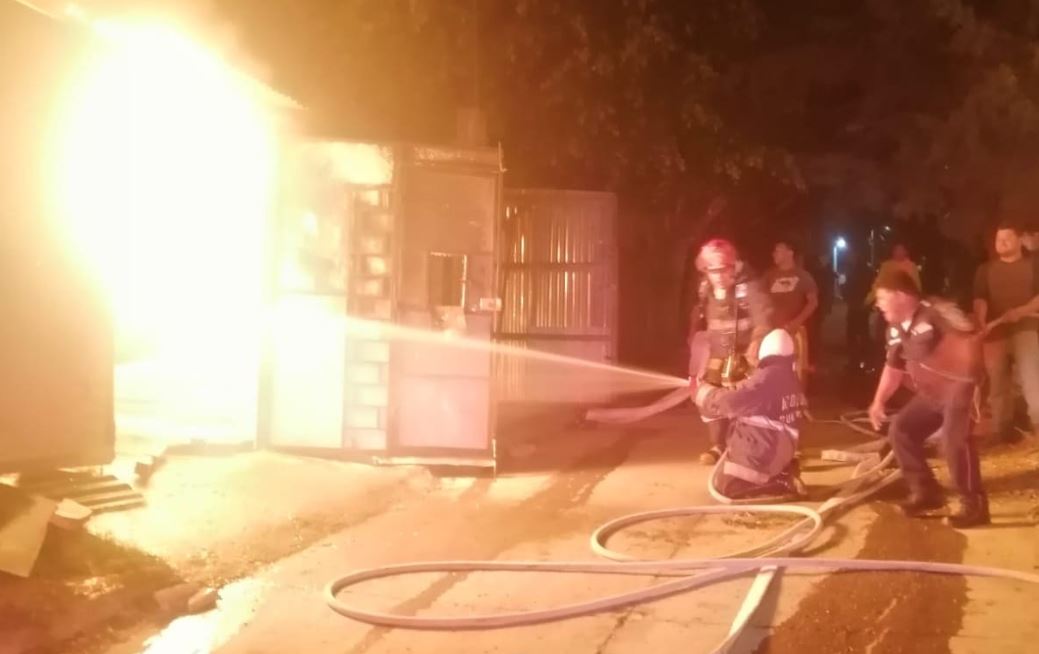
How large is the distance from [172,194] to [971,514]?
24.3 ft

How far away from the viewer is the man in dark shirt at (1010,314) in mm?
8445

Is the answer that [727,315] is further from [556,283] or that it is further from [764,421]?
[556,283]

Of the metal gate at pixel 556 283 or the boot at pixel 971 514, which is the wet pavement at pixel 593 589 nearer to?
the boot at pixel 971 514

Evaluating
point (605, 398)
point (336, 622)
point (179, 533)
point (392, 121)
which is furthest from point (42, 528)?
point (392, 121)

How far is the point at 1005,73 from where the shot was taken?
12023 millimetres

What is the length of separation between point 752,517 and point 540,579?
1.87 meters

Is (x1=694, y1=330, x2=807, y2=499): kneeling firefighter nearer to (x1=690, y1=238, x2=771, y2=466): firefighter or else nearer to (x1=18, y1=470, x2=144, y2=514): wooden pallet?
(x1=690, y1=238, x2=771, y2=466): firefighter

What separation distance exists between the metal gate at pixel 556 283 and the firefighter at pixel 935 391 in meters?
4.01

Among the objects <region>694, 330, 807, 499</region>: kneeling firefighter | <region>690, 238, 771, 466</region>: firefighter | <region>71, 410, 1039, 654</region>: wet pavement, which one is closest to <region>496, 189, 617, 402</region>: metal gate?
<region>690, 238, 771, 466</region>: firefighter

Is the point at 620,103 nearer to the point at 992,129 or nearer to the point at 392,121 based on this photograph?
the point at 392,121

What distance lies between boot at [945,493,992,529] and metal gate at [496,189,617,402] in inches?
176

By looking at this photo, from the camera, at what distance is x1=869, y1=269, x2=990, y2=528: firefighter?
6434 mm

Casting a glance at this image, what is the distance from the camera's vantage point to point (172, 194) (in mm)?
10094

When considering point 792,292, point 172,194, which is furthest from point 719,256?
point 172,194
